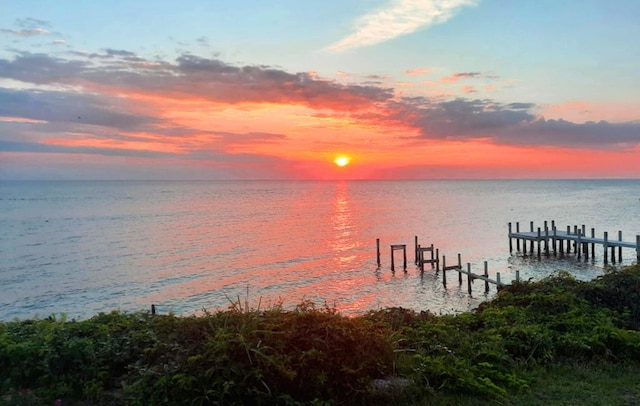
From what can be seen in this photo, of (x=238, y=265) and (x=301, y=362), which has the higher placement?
(x=301, y=362)

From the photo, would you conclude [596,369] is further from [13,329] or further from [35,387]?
[13,329]

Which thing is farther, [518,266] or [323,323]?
[518,266]

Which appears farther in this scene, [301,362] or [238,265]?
[238,265]

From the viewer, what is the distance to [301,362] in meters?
6.12

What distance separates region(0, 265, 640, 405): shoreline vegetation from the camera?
5996 millimetres

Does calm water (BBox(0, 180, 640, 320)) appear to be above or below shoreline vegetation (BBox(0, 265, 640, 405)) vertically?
below

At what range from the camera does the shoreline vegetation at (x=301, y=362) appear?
6.00 m

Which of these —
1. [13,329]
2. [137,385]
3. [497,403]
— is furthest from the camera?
[13,329]

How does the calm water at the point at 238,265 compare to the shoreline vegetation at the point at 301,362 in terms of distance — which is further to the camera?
the calm water at the point at 238,265

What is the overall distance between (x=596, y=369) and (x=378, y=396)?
3972 millimetres

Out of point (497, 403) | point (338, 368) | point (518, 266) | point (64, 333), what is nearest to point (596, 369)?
point (497, 403)

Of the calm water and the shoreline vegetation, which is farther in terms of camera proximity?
the calm water

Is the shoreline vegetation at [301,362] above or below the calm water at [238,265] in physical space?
above

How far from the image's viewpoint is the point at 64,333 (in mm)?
7465
